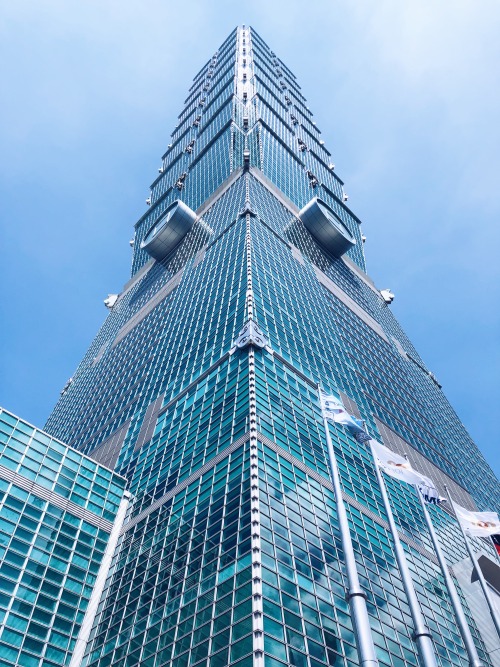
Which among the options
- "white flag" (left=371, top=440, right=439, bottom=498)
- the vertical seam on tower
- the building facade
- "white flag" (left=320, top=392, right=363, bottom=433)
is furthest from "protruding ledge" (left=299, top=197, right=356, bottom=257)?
"white flag" (left=371, top=440, right=439, bottom=498)

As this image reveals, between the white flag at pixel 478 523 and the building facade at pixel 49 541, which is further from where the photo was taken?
the building facade at pixel 49 541

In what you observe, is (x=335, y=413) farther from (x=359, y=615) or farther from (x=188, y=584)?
(x=188, y=584)

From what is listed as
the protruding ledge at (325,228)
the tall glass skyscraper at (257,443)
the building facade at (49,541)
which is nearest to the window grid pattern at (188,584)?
the tall glass skyscraper at (257,443)

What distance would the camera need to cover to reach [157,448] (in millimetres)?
54438

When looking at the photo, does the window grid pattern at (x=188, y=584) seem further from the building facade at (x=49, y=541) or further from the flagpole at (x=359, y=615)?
the flagpole at (x=359, y=615)

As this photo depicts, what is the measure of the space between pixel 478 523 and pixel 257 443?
55.9 ft

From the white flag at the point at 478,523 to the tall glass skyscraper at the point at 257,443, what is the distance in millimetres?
8658

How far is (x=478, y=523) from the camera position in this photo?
28031mm

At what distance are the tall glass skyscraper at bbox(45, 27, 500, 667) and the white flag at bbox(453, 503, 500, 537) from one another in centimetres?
866

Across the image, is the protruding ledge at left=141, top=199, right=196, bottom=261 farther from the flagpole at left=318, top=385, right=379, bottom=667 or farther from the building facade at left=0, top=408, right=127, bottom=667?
the flagpole at left=318, top=385, right=379, bottom=667

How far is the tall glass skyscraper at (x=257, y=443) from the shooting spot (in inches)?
1359

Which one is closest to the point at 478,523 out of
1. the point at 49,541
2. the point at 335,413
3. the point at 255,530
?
the point at 335,413

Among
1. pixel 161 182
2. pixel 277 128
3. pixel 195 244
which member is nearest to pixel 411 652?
pixel 195 244

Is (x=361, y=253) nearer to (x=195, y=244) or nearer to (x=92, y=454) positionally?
(x=195, y=244)
